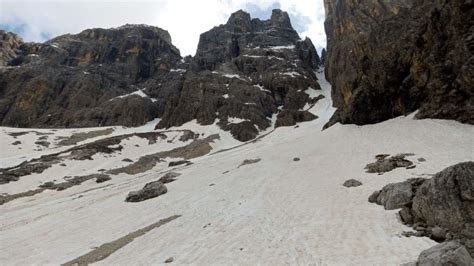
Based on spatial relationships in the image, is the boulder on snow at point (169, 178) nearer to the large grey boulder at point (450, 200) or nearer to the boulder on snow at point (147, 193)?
the boulder on snow at point (147, 193)

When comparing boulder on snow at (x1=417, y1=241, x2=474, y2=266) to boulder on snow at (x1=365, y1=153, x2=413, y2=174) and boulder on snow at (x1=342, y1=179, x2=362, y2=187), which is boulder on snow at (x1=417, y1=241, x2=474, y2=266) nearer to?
boulder on snow at (x1=342, y1=179, x2=362, y2=187)

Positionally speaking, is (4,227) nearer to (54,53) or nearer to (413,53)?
(413,53)

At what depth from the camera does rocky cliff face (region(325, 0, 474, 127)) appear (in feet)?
144

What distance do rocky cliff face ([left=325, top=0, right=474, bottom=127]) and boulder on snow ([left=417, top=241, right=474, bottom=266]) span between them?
119 ft

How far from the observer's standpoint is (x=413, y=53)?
53.1 metres

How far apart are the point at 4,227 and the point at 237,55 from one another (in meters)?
147

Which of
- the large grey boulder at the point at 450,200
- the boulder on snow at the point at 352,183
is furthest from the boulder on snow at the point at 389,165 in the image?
the large grey boulder at the point at 450,200

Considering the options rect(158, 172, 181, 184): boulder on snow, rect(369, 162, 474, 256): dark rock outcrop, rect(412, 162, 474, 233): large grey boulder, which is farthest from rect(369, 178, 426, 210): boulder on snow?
rect(158, 172, 181, 184): boulder on snow

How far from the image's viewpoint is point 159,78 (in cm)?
17038

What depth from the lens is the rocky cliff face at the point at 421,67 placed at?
44.0 meters

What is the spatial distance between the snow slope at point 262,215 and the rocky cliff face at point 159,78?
62.6 meters

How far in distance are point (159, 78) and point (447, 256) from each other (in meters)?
168

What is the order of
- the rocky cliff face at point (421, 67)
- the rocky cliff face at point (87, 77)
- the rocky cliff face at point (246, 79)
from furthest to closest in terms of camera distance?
the rocky cliff face at point (87, 77) → the rocky cliff face at point (246, 79) → the rocky cliff face at point (421, 67)

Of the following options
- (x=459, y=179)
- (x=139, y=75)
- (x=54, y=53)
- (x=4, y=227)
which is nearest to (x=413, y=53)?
(x=459, y=179)
